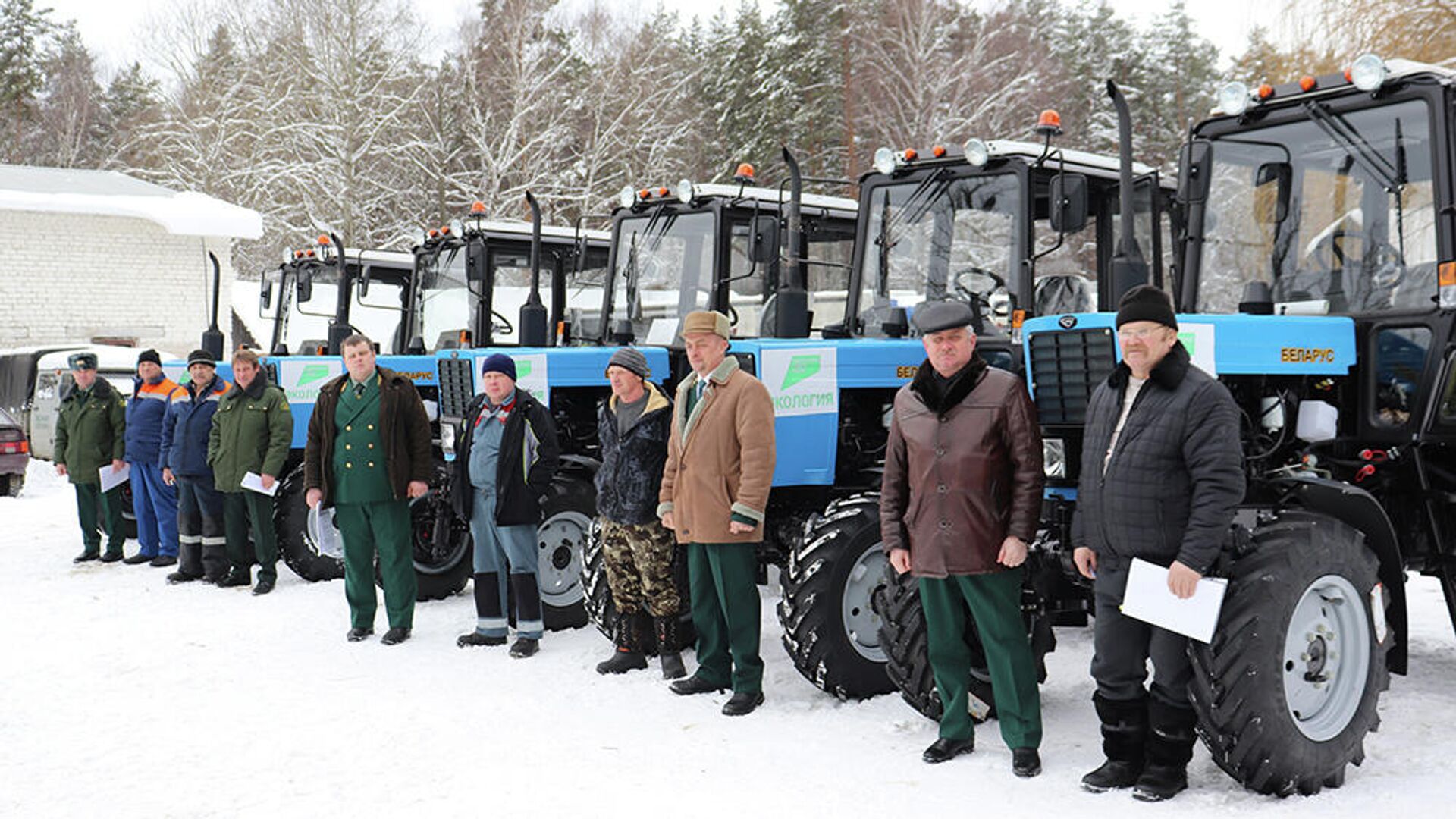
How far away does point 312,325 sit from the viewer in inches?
499

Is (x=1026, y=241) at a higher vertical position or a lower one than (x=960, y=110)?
lower

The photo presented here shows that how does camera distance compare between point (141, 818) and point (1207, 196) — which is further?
point (1207, 196)

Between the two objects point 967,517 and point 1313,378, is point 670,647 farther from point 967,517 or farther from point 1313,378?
point 1313,378

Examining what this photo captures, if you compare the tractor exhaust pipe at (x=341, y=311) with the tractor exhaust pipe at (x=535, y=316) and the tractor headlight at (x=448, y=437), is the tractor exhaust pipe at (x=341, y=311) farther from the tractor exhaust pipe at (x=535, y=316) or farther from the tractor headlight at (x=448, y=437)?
the tractor headlight at (x=448, y=437)

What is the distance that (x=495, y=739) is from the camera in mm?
5301

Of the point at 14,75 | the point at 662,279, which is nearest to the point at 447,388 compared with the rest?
the point at 662,279

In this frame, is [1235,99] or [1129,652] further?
[1235,99]

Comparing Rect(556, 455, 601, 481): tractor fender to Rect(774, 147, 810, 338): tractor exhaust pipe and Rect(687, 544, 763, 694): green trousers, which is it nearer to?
Rect(774, 147, 810, 338): tractor exhaust pipe

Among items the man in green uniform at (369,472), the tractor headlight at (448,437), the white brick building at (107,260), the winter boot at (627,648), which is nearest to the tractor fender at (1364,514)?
the winter boot at (627,648)

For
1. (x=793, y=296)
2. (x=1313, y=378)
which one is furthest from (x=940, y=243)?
(x=1313, y=378)

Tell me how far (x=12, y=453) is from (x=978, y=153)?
12.7 metres

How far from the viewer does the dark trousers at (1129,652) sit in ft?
14.0

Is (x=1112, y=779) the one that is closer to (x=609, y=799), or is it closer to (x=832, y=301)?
(x=609, y=799)

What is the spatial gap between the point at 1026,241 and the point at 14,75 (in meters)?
42.8
